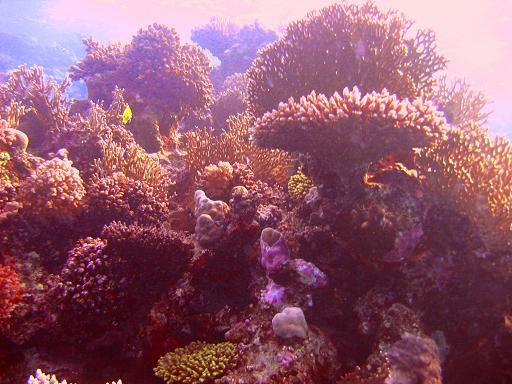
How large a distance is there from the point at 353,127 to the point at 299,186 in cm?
193

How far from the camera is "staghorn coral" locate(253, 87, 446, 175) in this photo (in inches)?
147

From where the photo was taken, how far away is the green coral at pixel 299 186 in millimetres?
5523

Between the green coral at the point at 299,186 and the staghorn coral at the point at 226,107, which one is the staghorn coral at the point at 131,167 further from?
the staghorn coral at the point at 226,107

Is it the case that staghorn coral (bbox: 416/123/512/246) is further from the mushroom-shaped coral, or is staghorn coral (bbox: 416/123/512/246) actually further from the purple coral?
the mushroom-shaped coral

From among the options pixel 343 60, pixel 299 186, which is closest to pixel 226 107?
pixel 343 60

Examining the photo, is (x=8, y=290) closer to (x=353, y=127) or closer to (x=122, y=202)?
(x=122, y=202)

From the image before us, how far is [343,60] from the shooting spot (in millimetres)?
5590

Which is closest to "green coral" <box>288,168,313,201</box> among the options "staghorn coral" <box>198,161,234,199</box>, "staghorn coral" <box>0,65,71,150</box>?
"staghorn coral" <box>198,161,234,199</box>

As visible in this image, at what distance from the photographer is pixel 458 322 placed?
13.6ft

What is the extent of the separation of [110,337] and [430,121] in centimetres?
480

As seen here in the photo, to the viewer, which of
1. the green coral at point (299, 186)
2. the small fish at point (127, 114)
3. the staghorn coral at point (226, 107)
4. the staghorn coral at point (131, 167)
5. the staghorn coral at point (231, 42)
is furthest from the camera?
the staghorn coral at point (231, 42)

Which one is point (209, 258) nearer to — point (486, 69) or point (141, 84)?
point (141, 84)

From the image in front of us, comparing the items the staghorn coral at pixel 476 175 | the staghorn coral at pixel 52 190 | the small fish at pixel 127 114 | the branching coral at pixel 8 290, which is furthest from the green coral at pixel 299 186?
the small fish at pixel 127 114

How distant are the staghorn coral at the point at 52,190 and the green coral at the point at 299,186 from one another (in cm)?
337
